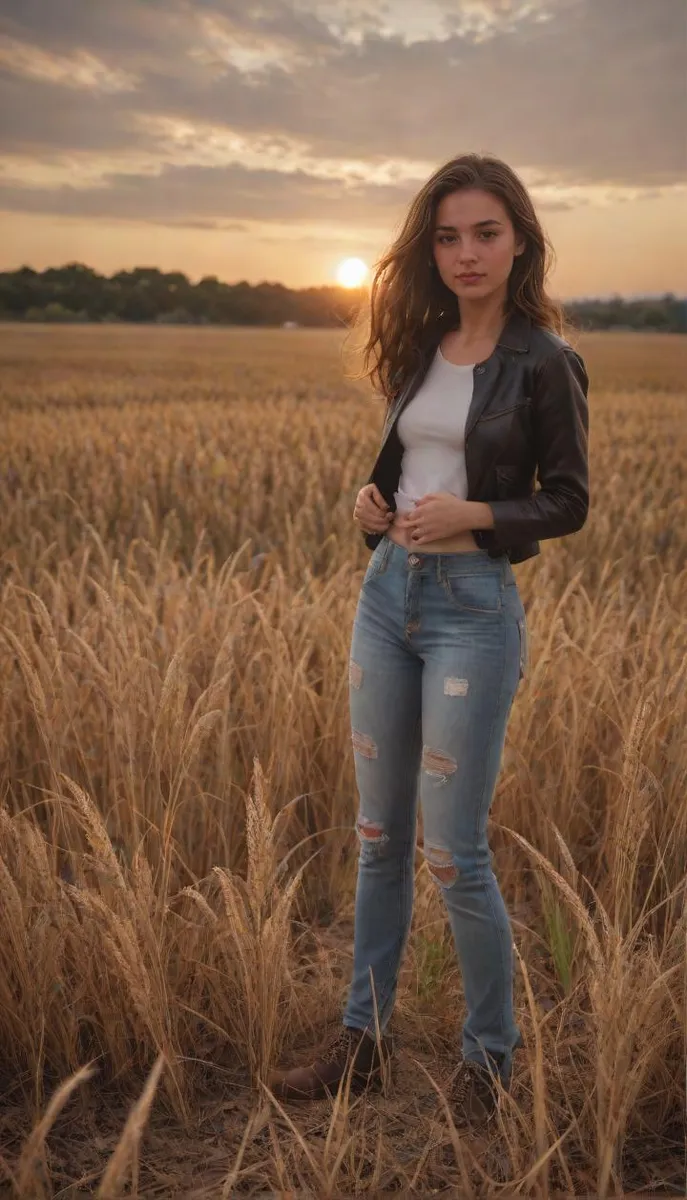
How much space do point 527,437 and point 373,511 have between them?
0.28 m

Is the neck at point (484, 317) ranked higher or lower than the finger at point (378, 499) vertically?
higher

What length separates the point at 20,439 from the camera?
6789mm

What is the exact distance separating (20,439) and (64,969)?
5387 mm

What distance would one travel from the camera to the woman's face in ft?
5.48

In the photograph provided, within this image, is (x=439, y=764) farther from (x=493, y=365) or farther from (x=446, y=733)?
(x=493, y=365)

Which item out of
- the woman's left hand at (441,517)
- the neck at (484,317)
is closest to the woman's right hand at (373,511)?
the woman's left hand at (441,517)

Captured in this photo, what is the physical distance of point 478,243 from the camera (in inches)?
66.0

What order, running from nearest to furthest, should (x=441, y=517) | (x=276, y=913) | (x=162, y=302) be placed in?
(x=441, y=517)
(x=276, y=913)
(x=162, y=302)

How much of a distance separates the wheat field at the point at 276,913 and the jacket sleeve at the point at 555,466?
34 cm

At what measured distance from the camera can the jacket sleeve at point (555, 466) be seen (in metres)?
1.60

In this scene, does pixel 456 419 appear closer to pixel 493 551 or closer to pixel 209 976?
pixel 493 551

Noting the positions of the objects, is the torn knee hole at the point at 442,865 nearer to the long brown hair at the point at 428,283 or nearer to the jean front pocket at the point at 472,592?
the jean front pocket at the point at 472,592

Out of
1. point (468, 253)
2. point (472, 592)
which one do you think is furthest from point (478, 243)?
point (472, 592)

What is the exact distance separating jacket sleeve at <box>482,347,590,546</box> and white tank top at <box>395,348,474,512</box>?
3.8 inches
